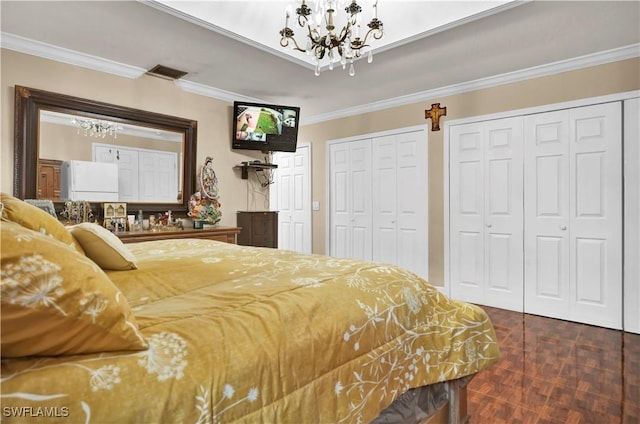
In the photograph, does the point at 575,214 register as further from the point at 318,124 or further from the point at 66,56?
the point at 66,56

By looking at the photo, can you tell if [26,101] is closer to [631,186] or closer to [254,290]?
[254,290]

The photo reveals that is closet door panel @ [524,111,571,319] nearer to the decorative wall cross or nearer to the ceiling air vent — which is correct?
the decorative wall cross

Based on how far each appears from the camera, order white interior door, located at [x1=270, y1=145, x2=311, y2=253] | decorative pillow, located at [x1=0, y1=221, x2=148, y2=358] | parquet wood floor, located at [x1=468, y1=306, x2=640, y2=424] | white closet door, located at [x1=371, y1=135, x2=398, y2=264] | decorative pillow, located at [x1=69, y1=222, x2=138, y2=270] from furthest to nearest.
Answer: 1. white interior door, located at [x1=270, y1=145, x2=311, y2=253]
2. white closet door, located at [x1=371, y1=135, x2=398, y2=264]
3. parquet wood floor, located at [x1=468, y1=306, x2=640, y2=424]
4. decorative pillow, located at [x1=69, y1=222, x2=138, y2=270]
5. decorative pillow, located at [x1=0, y1=221, x2=148, y2=358]

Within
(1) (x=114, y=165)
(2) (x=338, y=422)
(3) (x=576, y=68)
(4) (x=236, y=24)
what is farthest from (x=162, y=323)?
(3) (x=576, y=68)

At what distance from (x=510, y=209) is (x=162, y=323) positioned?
3721 mm

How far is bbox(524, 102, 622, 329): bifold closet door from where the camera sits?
3.14m

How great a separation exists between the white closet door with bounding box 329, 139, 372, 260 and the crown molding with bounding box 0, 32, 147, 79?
8.90ft

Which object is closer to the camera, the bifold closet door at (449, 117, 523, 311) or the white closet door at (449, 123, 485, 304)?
the bifold closet door at (449, 117, 523, 311)

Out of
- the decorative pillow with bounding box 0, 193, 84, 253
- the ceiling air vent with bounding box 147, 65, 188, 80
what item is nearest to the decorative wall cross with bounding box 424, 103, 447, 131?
the ceiling air vent with bounding box 147, 65, 188, 80

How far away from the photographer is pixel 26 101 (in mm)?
2930

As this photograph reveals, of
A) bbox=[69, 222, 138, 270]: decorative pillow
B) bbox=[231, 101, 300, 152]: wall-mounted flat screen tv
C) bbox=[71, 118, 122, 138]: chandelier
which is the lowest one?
bbox=[69, 222, 138, 270]: decorative pillow

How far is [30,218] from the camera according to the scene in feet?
3.87

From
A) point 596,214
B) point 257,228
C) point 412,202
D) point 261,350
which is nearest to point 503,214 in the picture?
point 596,214

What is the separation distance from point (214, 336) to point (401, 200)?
3910 millimetres
